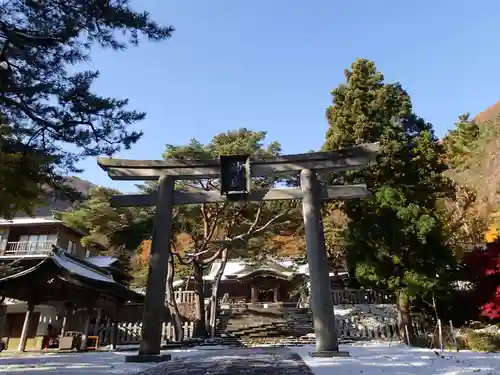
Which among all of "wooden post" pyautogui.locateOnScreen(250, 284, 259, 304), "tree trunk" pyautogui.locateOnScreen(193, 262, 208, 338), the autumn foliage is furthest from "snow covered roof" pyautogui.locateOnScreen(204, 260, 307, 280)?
the autumn foliage

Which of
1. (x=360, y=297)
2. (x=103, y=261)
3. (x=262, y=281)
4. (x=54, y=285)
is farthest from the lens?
(x=262, y=281)

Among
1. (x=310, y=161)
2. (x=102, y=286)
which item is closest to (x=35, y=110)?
(x=310, y=161)

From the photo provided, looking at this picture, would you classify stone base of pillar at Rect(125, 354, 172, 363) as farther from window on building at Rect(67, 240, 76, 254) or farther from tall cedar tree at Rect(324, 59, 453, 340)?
window on building at Rect(67, 240, 76, 254)

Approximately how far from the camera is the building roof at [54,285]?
39.5 ft

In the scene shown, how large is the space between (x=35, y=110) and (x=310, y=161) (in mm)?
5958

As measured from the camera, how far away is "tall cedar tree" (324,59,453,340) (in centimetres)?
1366

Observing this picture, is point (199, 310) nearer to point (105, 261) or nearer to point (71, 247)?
point (105, 261)

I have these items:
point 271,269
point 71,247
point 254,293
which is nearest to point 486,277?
point 271,269

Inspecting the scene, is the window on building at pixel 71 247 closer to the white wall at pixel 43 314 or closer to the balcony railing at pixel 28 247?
the balcony railing at pixel 28 247

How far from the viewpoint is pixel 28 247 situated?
2544cm

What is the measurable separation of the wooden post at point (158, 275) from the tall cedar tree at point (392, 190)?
9078 mm

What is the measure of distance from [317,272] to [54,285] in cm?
1011

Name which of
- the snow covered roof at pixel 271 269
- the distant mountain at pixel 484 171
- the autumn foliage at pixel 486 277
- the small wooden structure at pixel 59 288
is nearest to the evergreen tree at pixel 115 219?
the small wooden structure at pixel 59 288

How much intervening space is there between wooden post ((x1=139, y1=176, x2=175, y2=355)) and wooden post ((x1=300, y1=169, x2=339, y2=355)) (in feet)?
10.5
